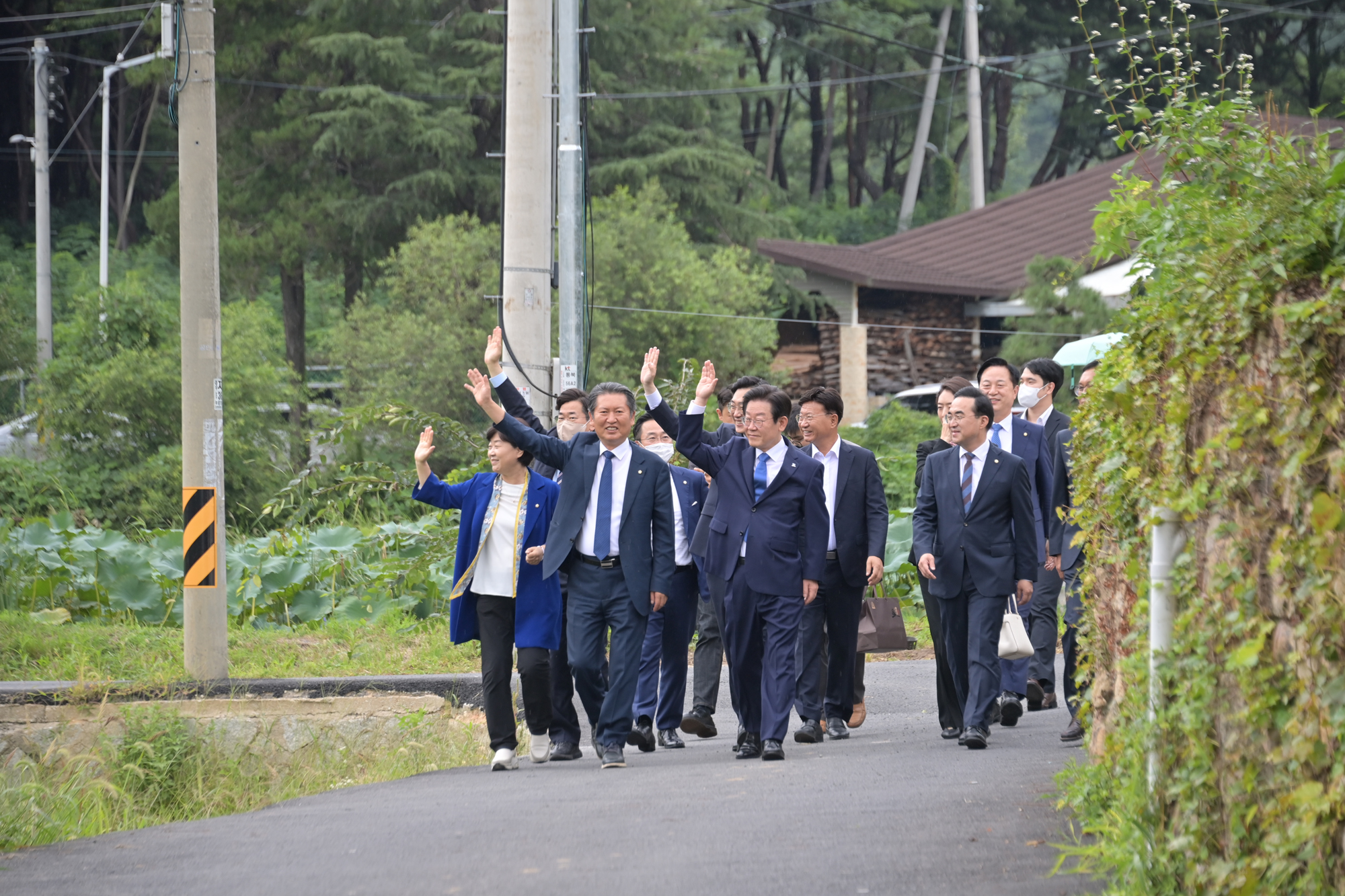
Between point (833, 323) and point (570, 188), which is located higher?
point (570, 188)

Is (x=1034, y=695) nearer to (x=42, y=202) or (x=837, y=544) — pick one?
(x=837, y=544)

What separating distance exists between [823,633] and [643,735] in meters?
1.21

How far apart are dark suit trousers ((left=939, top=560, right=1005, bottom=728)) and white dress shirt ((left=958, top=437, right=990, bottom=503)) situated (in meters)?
0.46

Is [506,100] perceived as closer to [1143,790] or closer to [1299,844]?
[1143,790]

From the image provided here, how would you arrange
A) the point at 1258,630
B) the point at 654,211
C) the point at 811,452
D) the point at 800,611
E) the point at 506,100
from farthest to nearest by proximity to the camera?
1. the point at 654,211
2. the point at 506,100
3. the point at 811,452
4. the point at 800,611
5. the point at 1258,630

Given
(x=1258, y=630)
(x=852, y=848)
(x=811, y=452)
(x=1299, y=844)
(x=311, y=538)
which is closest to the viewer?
(x=1299, y=844)

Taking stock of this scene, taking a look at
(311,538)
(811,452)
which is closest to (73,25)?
(311,538)

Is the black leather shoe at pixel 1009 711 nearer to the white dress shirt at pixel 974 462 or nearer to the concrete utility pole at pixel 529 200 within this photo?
the white dress shirt at pixel 974 462

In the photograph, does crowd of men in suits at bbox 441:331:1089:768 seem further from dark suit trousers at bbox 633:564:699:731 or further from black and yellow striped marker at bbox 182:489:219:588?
black and yellow striped marker at bbox 182:489:219:588

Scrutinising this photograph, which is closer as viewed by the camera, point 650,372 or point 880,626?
point 650,372

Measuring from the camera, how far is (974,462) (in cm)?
806

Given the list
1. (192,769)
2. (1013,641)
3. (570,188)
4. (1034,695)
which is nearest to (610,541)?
(1013,641)

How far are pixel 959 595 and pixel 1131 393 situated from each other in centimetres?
322

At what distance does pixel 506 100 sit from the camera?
12516mm
